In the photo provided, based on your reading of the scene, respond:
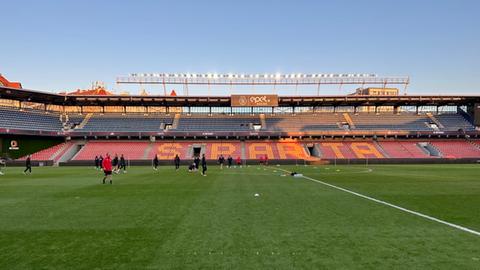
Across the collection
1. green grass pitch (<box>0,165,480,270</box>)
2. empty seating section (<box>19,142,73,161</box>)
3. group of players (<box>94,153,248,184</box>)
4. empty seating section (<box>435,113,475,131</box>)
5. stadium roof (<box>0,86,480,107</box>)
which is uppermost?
stadium roof (<box>0,86,480,107</box>)

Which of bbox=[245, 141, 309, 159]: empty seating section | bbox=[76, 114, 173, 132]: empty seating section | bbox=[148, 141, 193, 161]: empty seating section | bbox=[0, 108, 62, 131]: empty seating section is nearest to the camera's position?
bbox=[0, 108, 62, 131]: empty seating section

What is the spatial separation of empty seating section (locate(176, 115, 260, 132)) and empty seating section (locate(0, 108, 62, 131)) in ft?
74.9

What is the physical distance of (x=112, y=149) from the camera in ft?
177

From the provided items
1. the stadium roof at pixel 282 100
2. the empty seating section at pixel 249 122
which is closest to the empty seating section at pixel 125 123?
the empty seating section at pixel 249 122

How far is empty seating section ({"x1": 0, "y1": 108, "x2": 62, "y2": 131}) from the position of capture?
162 ft

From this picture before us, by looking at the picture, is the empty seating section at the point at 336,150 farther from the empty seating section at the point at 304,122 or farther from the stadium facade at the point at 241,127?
the empty seating section at the point at 304,122

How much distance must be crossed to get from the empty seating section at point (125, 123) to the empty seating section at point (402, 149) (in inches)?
1639

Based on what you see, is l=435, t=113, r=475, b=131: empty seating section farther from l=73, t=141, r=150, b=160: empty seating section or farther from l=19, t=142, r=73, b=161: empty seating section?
l=19, t=142, r=73, b=161: empty seating section

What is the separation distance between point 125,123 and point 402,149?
171 feet

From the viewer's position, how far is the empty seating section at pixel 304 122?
5991cm

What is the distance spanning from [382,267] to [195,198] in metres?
9.26

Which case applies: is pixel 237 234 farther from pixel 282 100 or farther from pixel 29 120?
pixel 29 120

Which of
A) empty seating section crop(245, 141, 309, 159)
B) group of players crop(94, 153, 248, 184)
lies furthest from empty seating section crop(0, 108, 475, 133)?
group of players crop(94, 153, 248, 184)

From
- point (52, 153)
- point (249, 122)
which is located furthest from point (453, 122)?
point (52, 153)
